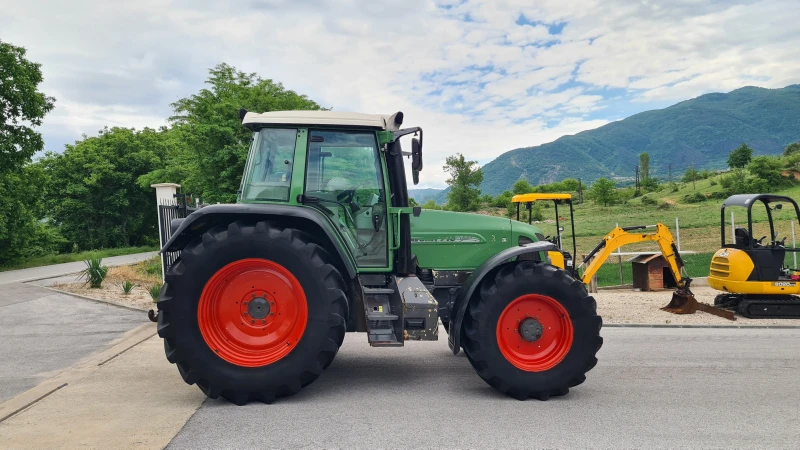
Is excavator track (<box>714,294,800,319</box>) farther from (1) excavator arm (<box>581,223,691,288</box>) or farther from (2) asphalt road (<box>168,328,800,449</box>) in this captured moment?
(2) asphalt road (<box>168,328,800,449</box>)

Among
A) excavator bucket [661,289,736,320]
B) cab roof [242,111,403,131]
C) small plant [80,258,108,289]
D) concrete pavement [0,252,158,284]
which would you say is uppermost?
cab roof [242,111,403,131]

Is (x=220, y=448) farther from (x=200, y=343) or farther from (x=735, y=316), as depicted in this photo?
(x=735, y=316)

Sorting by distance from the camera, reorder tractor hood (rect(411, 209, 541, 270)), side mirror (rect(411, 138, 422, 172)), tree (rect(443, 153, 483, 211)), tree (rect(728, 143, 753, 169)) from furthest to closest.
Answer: tree (rect(728, 143, 753, 169)) < tree (rect(443, 153, 483, 211)) < tractor hood (rect(411, 209, 541, 270)) < side mirror (rect(411, 138, 422, 172))

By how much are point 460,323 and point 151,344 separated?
4717 millimetres

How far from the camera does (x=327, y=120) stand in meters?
5.64

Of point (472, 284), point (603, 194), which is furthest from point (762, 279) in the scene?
point (603, 194)

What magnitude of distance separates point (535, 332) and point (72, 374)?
4.87 m

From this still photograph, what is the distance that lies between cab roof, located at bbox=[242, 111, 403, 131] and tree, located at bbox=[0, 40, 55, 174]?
17.1m

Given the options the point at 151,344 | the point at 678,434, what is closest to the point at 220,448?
the point at 678,434

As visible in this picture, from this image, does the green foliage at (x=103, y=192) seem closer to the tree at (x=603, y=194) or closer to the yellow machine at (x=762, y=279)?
the yellow machine at (x=762, y=279)

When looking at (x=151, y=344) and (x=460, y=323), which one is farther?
(x=151, y=344)

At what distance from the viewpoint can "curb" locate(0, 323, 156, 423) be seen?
5121 millimetres

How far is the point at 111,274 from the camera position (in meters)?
15.1

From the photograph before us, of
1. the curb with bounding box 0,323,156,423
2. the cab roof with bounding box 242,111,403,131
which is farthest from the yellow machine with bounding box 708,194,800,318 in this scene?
the curb with bounding box 0,323,156,423
